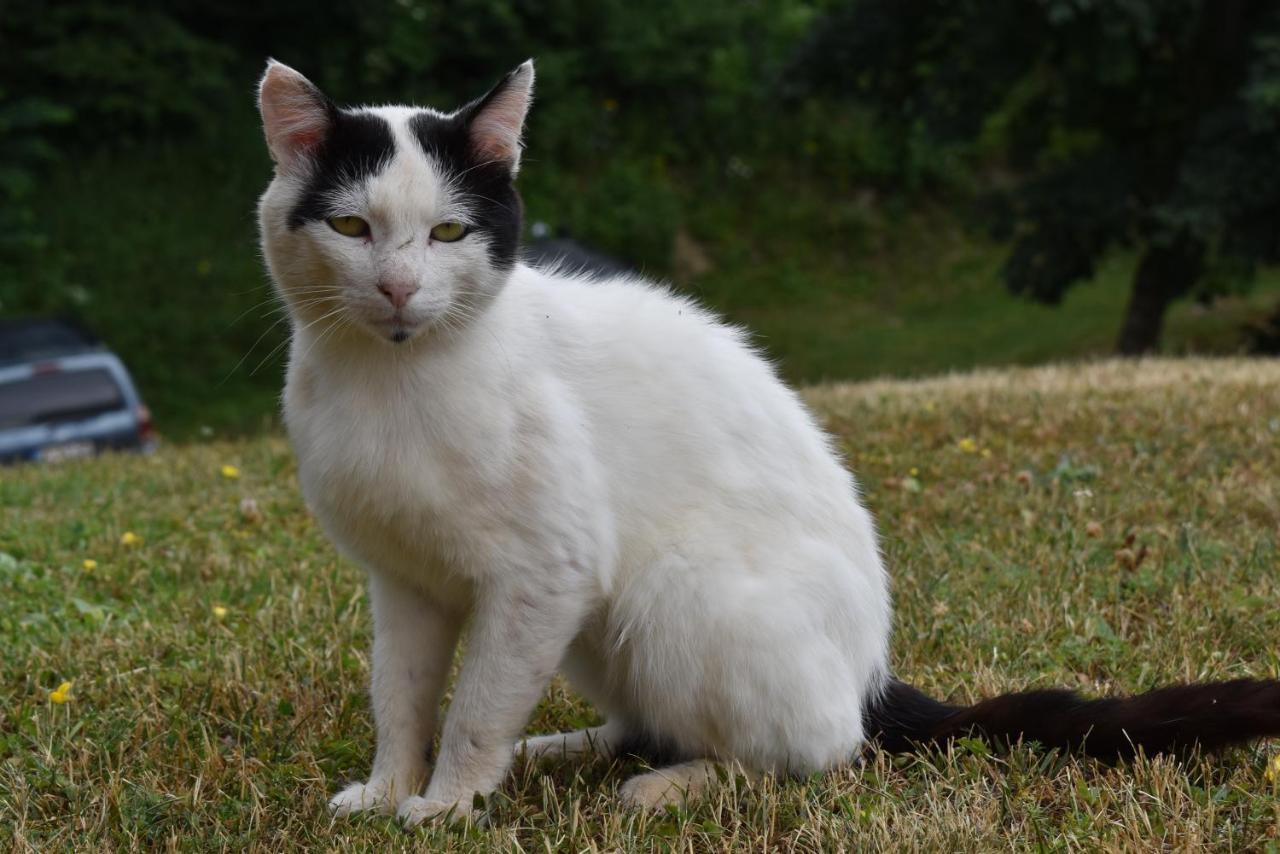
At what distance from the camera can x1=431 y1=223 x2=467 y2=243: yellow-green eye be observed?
8.35ft

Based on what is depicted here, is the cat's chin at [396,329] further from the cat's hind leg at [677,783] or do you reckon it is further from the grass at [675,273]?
the grass at [675,273]

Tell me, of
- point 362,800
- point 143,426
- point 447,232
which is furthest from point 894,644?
point 143,426

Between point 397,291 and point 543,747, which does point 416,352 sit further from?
point 543,747

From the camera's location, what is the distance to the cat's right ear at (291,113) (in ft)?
8.32

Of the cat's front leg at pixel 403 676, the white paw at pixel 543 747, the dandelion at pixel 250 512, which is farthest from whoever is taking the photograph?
the dandelion at pixel 250 512

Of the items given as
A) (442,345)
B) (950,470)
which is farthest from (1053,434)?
(442,345)

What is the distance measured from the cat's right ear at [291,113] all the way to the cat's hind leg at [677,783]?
4.68 feet

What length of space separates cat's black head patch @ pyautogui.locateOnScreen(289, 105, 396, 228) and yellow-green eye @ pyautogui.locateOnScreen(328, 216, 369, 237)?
2 centimetres

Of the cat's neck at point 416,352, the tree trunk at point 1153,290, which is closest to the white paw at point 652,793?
the cat's neck at point 416,352

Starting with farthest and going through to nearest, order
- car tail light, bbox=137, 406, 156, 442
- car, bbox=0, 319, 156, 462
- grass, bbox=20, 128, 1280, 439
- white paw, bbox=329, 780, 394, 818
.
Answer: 1. grass, bbox=20, 128, 1280, 439
2. car tail light, bbox=137, 406, 156, 442
3. car, bbox=0, 319, 156, 462
4. white paw, bbox=329, 780, 394, 818

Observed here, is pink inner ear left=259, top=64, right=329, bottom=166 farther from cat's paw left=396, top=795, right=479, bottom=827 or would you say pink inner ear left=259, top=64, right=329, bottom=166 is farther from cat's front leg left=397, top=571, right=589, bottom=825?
cat's paw left=396, top=795, right=479, bottom=827

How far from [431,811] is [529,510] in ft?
2.10

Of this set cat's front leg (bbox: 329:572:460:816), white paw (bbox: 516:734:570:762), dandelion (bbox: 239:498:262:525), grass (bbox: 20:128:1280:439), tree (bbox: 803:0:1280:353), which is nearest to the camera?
cat's front leg (bbox: 329:572:460:816)

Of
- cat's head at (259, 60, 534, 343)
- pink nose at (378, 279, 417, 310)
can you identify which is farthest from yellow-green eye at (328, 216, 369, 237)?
pink nose at (378, 279, 417, 310)
